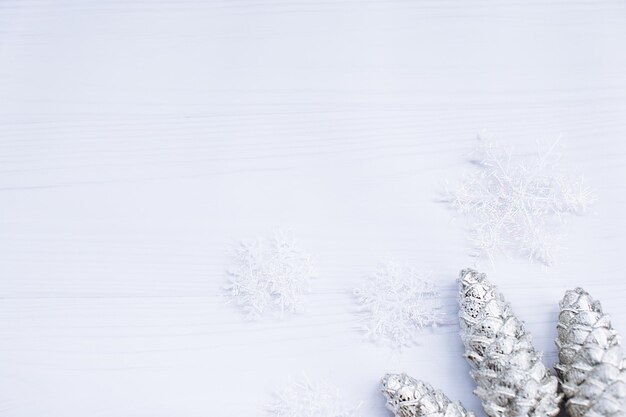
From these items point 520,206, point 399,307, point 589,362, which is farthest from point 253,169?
point 589,362

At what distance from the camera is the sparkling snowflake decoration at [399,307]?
1.14 m

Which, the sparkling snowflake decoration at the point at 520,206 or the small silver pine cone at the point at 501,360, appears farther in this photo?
the sparkling snowflake decoration at the point at 520,206

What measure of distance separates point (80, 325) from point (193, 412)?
237 mm

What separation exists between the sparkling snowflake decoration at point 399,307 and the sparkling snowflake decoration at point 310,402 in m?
0.11

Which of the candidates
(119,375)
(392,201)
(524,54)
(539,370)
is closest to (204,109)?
(392,201)

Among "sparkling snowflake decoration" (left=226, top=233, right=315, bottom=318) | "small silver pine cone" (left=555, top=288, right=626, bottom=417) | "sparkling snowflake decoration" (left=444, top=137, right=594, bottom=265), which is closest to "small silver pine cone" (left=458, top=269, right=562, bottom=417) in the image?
"small silver pine cone" (left=555, top=288, right=626, bottom=417)

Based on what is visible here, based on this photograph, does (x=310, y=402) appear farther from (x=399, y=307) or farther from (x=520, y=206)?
(x=520, y=206)

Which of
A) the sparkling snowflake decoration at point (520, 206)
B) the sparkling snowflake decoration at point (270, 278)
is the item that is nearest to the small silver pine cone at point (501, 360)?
the sparkling snowflake decoration at point (520, 206)

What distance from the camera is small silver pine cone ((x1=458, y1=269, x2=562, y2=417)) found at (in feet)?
3.23

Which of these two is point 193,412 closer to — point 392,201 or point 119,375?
point 119,375

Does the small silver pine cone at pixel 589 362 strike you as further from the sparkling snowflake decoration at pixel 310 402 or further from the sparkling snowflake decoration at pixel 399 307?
the sparkling snowflake decoration at pixel 310 402

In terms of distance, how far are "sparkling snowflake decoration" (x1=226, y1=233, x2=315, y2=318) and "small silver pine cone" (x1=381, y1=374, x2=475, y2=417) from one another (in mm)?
219

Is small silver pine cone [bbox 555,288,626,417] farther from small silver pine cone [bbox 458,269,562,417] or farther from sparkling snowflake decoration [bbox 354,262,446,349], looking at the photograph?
sparkling snowflake decoration [bbox 354,262,446,349]

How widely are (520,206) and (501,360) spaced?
0.29 m
